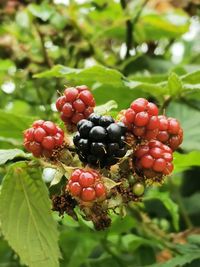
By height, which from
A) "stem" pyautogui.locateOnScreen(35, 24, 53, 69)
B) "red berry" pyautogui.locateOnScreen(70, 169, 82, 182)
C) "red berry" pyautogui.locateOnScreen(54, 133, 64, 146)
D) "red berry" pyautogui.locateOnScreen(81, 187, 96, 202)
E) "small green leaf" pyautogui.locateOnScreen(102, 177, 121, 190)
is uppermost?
"stem" pyautogui.locateOnScreen(35, 24, 53, 69)

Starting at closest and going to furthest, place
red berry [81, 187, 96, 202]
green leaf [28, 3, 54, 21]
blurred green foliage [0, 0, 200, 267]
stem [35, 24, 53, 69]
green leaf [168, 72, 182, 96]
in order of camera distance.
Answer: red berry [81, 187, 96, 202] < blurred green foliage [0, 0, 200, 267] < green leaf [168, 72, 182, 96] < green leaf [28, 3, 54, 21] < stem [35, 24, 53, 69]

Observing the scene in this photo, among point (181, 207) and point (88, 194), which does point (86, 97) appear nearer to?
point (88, 194)

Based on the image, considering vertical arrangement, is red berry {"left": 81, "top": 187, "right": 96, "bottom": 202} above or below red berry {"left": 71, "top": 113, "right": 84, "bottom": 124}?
below

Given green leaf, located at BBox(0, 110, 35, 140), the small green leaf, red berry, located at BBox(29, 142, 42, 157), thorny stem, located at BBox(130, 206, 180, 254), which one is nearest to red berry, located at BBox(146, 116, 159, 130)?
the small green leaf

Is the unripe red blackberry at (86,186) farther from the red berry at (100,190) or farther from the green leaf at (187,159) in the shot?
the green leaf at (187,159)

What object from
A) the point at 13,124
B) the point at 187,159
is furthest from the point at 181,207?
the point at 13,124

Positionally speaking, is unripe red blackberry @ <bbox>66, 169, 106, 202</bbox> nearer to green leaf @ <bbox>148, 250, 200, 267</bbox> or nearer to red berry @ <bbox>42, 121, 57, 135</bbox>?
red berry @ <bbox>42, 121, 57, 135</bbox>

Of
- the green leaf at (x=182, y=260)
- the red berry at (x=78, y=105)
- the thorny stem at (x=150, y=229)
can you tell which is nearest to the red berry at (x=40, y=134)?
the red berry at (x=78, y=105)
